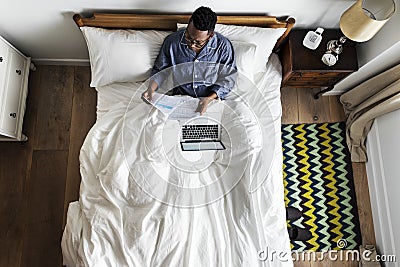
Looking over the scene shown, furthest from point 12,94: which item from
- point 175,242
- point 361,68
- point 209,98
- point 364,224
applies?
point 364,224

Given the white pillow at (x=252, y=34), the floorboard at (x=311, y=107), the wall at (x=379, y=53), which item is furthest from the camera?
the floorboard at (x=311, y=107)

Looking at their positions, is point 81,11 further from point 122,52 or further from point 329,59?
point 329,59

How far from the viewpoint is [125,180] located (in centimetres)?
154

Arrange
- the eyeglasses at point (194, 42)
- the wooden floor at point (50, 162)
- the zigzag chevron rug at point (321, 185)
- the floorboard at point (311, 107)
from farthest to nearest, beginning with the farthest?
the floorboard at point (311, 107) → the zigzag chevron rug at point (321, 185) → the wooden floor at point (50, 162) → the eyeglasses at point (194, 42)

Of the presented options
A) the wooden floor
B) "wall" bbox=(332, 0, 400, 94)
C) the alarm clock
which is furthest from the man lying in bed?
"wall" bbox=(332, 0, 400, 94)

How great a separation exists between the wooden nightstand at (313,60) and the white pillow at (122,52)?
68 cm

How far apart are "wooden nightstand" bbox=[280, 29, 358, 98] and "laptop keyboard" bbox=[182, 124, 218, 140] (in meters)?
0.57

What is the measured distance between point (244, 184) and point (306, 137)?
78 cm

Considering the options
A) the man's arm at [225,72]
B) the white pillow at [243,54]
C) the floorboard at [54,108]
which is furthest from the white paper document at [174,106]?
the floorboard at [54,108]

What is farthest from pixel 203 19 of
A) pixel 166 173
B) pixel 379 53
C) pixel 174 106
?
pixel 379 53

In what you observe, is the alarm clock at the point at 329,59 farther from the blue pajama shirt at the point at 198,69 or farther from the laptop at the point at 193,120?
the laptop at the point at 193,120

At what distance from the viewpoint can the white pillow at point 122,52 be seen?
172 centimetres

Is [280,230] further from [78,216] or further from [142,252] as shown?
[78,216]

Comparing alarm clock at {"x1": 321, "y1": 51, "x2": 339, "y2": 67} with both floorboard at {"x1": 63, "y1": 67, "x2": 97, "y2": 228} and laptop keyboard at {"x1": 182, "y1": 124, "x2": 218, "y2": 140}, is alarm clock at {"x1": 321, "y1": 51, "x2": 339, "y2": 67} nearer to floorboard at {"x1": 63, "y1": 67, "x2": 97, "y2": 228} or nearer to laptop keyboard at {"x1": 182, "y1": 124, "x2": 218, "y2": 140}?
laptop keyboard at {"x1": 182, "y1": 124, "x2": 218, "y2": 140}
